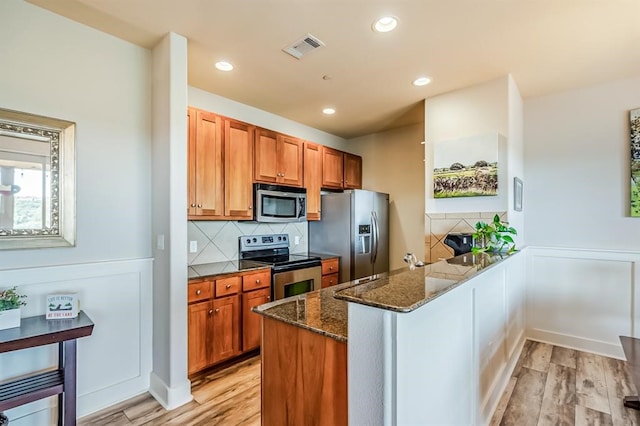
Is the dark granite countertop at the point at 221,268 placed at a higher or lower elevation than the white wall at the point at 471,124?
lower

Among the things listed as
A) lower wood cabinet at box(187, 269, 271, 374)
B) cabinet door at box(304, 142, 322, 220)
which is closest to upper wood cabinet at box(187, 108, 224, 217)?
lower wood cabinet at box(187, 269, 271, 374)

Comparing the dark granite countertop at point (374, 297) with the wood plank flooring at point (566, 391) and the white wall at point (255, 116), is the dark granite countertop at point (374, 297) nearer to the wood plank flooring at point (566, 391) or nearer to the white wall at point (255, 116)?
the wood plank flooring at point (566, 391)

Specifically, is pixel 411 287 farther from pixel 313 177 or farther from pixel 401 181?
pixel 401 181

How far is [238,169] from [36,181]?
159cm

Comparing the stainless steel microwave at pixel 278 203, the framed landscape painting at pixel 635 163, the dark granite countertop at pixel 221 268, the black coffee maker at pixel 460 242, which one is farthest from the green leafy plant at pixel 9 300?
the framed landscape painting at pixel 635 163

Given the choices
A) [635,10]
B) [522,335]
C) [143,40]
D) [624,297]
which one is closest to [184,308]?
[143,40]

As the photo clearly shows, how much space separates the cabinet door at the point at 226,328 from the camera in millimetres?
2635

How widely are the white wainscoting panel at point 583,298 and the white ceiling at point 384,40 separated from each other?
1.77 metres

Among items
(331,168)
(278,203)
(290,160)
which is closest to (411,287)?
(278,203)

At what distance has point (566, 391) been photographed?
2.32m

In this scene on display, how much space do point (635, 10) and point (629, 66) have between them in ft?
3.37

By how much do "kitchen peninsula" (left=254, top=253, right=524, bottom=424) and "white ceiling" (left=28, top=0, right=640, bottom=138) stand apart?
1599 mm

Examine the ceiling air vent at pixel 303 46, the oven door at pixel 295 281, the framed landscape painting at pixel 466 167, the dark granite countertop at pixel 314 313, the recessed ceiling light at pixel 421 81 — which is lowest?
the oven door at pixel 295 281

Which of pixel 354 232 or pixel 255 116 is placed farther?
pixel 354 232
